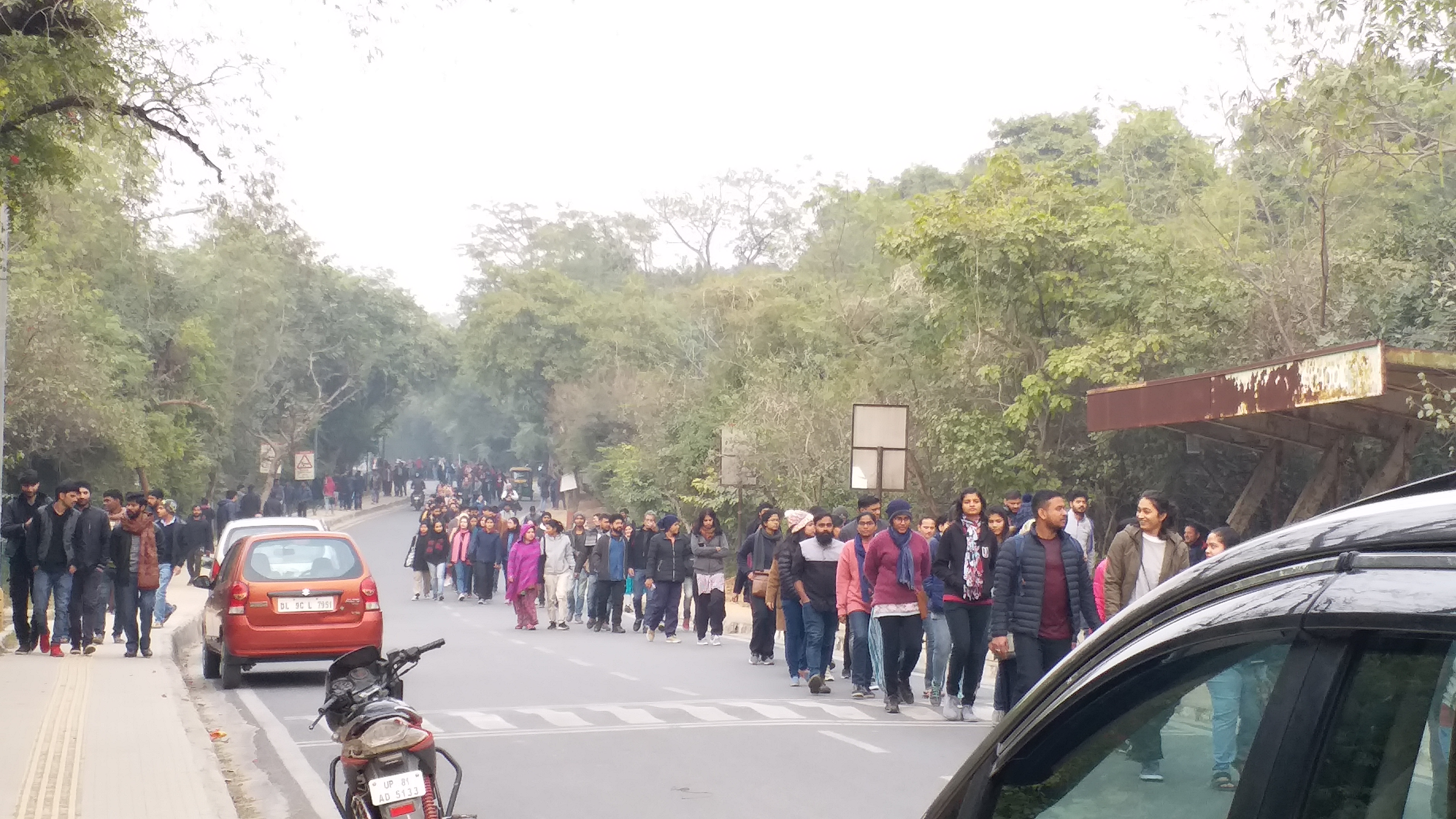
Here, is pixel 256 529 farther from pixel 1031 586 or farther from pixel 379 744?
pixel 379 744

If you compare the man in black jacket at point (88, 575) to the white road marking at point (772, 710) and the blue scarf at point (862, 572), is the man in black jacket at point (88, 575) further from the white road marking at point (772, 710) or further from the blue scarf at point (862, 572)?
the blue scarf at point (862, 572)

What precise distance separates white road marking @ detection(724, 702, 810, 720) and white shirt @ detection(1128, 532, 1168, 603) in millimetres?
3352

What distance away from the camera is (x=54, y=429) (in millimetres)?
31734

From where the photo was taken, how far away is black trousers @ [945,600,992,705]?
1242 centimetres

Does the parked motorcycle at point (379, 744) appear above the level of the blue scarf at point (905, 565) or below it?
below

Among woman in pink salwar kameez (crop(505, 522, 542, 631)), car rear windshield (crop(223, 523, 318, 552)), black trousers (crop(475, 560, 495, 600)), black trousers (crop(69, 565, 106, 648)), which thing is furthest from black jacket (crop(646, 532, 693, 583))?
black trousers (crop(475, 560, 495, 600))

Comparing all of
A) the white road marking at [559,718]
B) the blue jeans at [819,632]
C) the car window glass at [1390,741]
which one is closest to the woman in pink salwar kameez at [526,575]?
the blue jeans at [819,632]

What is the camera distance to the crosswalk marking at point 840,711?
41.4 feet

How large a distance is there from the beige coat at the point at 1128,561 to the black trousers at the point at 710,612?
11.3 metres

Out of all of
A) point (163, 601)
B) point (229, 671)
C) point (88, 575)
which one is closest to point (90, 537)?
point (88, 575)

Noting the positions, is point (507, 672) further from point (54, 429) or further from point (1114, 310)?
point (54, 429)

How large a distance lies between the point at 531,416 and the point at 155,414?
39.1 meters

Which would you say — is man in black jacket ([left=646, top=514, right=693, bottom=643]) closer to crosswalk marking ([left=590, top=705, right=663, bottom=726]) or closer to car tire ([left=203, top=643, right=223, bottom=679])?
car tire ([left=203, top=643, right=223, bottom=679])

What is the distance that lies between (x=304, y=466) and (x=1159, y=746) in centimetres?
5856
